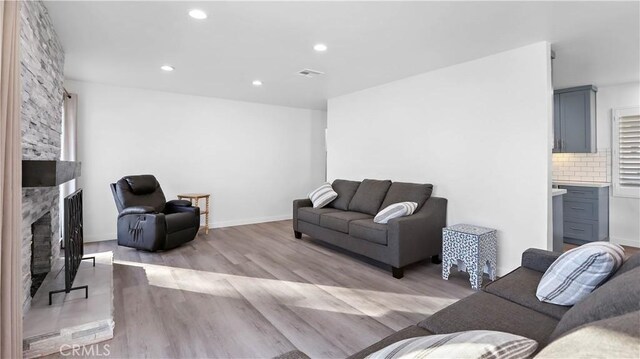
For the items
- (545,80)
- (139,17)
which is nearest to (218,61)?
(139,17)

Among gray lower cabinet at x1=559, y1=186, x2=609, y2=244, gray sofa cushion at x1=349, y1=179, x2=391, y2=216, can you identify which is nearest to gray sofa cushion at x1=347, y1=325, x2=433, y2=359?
gray sofa cushion at x1=349, y1=179, x2=391, y2=216

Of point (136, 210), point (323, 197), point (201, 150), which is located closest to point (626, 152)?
point (323, 197)

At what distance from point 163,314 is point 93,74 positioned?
3.54 metres

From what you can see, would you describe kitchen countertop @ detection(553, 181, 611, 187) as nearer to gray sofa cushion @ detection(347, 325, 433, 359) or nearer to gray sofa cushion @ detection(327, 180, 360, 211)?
gray sofa cushion @ detection(327, 180, 360, 211)

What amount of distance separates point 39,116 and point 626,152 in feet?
23.2

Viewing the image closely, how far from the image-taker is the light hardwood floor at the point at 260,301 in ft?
6.75

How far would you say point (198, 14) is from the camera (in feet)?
8.11

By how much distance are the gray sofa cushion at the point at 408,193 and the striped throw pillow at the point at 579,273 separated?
2.15 m

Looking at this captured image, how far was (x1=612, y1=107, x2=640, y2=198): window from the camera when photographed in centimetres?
446

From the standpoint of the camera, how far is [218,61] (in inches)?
143

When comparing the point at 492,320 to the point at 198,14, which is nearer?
the point at 492,320

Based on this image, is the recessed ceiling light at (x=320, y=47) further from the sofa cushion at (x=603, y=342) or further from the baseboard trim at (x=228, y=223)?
the baseboard trim at (x=228, y=223)

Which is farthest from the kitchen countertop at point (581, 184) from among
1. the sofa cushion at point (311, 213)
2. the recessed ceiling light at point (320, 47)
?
the recessed ceiling light at point (320, 47)

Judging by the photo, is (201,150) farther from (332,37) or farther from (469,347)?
(469,347)
